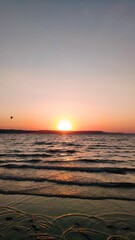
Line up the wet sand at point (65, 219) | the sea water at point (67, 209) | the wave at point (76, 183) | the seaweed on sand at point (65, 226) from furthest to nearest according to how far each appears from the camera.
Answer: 1. the wave at point (76, 183)
2. the sea water at point (67, 209)
3. the wet sand at point (65, 219)
4. the seaweed on sand at point (65, 226)

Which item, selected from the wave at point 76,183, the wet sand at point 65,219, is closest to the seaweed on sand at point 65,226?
the wet sand at point 65,219

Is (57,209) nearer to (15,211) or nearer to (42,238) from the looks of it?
(15,211)

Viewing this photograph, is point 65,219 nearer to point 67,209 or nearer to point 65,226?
point 65,226

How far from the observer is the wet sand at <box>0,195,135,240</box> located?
654 cm

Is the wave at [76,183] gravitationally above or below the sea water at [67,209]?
below

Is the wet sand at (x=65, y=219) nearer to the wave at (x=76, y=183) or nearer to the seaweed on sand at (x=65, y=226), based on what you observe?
the seaweed on sand at (x=65, y=226)

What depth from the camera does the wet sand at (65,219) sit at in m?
6.54

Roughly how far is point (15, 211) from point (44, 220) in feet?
4.70

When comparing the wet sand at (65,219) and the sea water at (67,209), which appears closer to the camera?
the wet sand at (65,219)

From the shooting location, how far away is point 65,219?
7719 millimetres

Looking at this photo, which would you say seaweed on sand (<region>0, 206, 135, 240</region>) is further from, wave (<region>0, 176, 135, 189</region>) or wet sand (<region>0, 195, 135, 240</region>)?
wave (<region>0, 176, 135, 189</region>)

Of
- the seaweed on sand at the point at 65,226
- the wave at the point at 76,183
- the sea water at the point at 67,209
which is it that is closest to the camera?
the seaweed on sand at the point at 65,226

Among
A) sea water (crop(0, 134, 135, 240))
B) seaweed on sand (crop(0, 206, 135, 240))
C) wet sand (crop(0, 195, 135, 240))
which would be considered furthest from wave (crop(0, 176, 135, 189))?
seaweed on sand (crop(0, 206, 135, 240))

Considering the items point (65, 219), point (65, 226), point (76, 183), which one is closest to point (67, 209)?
point (65, 219)
